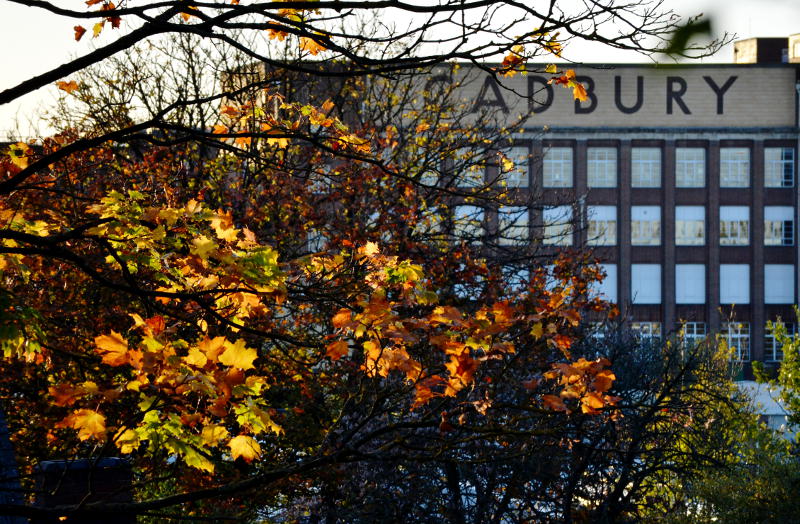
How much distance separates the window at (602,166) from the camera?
5859cm

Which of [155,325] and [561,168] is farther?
[561,168]

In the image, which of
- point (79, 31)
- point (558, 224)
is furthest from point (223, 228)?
point (558, 224)

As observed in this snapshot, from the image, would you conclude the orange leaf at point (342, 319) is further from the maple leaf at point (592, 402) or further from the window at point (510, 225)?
the window at point (510, 225)

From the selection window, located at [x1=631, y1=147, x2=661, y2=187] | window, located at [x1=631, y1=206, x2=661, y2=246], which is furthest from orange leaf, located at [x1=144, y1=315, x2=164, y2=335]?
window, located at [x1=631, y1=147, x2=661, y2=187]

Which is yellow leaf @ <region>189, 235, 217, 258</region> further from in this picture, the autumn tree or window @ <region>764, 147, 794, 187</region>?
window @ <region>764, 147, 794, 187</region>

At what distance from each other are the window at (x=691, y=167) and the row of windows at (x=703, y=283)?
5314 millimetres

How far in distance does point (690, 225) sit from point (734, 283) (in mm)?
4609

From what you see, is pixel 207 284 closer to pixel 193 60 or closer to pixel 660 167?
pixel 193 60

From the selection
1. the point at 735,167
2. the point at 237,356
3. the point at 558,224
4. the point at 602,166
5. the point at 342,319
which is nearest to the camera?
the point at 237,356

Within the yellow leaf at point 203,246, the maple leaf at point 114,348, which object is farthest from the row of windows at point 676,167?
the maple leaf at point 114,348

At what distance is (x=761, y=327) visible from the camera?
5862 cm

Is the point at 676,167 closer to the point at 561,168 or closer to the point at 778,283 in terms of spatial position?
the point at 561,168

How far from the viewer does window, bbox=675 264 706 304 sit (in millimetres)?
58688

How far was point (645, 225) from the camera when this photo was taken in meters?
59.0
